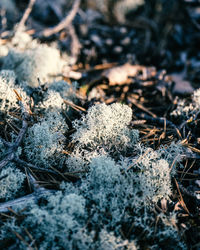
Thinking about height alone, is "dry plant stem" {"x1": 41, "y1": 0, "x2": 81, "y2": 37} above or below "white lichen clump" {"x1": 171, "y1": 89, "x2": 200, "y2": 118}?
above

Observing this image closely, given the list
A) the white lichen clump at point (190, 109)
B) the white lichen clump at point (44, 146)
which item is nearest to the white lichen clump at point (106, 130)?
the white lichen clump at point (44, 146)

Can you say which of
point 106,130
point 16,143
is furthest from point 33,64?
point 106,130

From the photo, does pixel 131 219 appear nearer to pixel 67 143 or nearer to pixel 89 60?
pixel 67 143

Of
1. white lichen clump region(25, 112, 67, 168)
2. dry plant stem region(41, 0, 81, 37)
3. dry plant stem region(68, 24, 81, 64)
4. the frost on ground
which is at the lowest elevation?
the frost on ground

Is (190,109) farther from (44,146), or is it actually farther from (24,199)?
(24,199)

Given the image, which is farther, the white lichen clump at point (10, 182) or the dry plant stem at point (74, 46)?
the dry plant stem at point (74, 46)

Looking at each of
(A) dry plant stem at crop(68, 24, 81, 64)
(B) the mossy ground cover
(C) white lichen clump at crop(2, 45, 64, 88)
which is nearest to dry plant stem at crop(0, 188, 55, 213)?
(B) the mossy ground cover

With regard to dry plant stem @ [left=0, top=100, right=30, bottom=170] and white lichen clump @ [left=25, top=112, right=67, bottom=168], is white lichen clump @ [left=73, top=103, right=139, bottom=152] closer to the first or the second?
white lichen clump @ [left=25, top=112, right=67, bottom=168]

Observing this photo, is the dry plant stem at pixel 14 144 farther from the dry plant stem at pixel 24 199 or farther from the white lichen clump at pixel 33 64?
the white lichen clump at pixel 33 64
